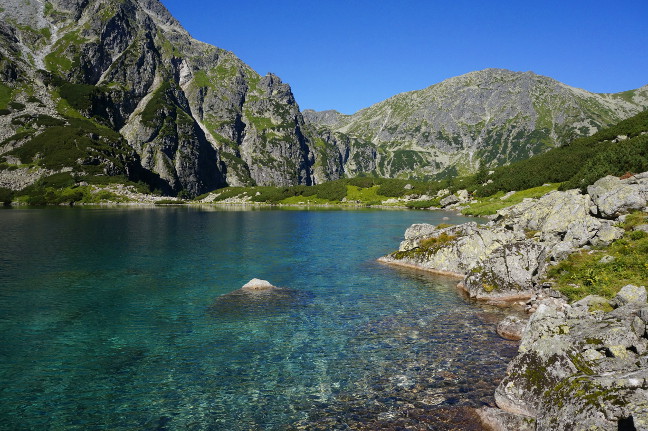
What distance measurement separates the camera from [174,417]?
16.5m

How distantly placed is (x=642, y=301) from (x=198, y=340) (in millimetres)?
26557

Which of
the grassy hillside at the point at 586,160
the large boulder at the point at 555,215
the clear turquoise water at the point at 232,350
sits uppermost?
the grassy hillside at the point at 586,160

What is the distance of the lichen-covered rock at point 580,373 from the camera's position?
39.7ft

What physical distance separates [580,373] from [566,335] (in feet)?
15.4

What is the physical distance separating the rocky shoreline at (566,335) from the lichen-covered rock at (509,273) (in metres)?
0.09

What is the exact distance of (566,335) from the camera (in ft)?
63.1

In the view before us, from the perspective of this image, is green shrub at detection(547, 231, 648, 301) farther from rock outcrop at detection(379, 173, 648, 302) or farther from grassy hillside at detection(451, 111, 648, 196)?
grassy hillside at detection(451, 111, 648, 196)

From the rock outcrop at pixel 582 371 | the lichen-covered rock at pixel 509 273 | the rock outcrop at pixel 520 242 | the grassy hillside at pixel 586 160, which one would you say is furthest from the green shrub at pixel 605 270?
the grassy hillside at pixel 586 160

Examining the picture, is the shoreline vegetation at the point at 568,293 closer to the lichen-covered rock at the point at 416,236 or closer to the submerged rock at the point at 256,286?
the lichen-covered rock at the point at 416,236

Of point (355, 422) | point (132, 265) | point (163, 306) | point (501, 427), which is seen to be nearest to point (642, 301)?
point (501, 427)

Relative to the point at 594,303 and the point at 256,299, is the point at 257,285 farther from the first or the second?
the point at 594,303

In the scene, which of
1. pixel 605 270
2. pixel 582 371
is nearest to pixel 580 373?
pixel 582 371

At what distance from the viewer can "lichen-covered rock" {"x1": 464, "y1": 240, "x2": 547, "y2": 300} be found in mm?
36188

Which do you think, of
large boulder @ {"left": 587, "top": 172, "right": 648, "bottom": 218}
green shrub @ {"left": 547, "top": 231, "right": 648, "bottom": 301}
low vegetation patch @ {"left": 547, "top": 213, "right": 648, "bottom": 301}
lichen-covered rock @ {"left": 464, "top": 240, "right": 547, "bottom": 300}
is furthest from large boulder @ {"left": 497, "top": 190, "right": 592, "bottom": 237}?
green shrub @ {"left": 547, "top": 231, "right": 648, "bottom": 301}
